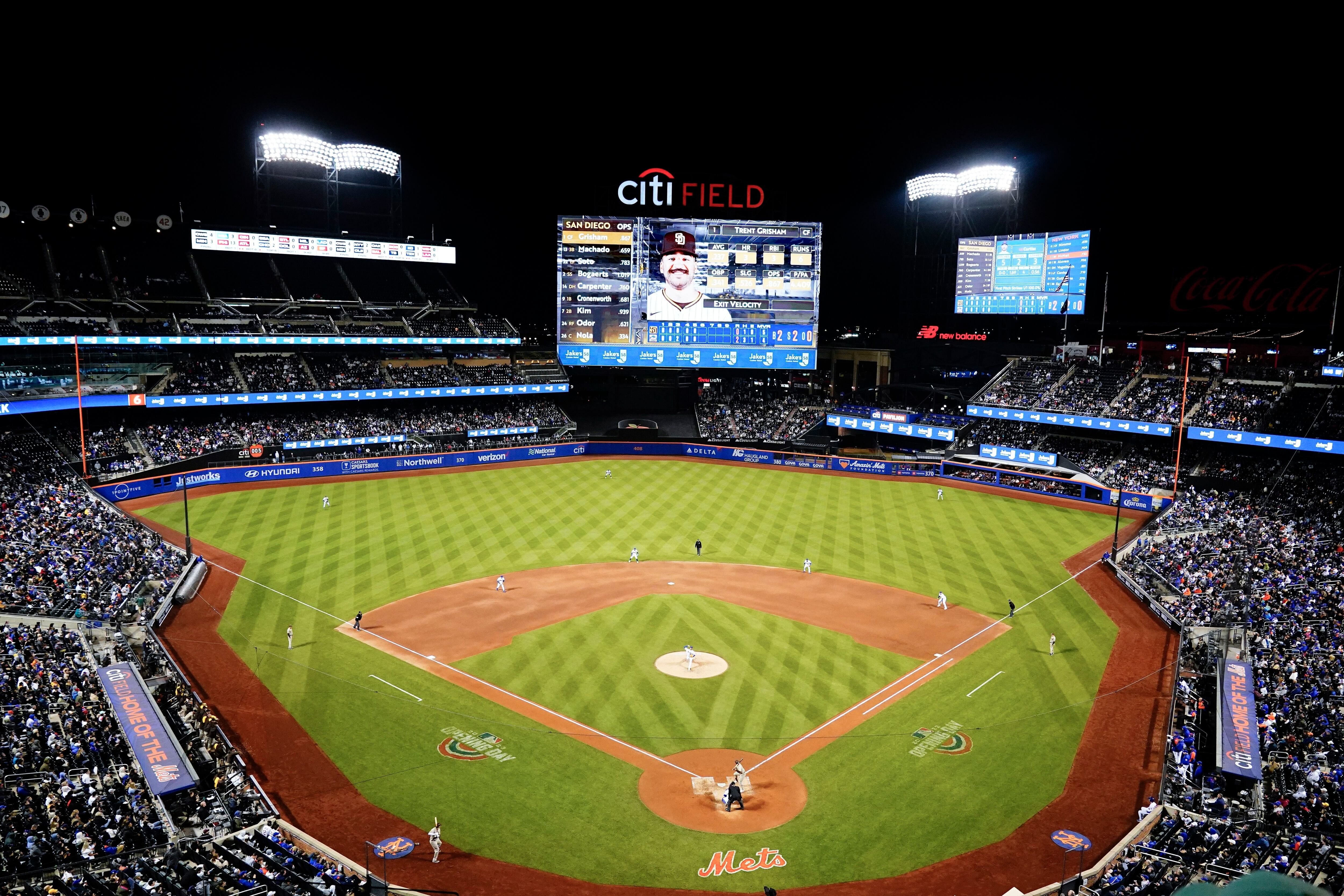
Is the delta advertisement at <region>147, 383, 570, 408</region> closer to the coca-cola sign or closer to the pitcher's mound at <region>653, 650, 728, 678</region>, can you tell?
the pitcher's mound at <region>653, 650, 728, 678</region>

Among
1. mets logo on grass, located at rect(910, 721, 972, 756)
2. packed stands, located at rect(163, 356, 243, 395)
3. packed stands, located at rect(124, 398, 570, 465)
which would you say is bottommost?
mets logo on grass, located at rect(910, 721, 972, 756)

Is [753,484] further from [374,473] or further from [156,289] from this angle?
[156,289]

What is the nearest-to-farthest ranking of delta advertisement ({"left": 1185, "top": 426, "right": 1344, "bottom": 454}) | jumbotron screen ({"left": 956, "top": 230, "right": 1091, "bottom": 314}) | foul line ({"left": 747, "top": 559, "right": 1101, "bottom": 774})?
foul line ({"left": 747, "top": 559, "right": 1101, "bottom": 774}), delta advertisement ({"left": 1185, "top": 426, "right": 1344, "bottom": 454}), jumbotron screen ({"left": 956, "top": 230, "right": 1091, "bottom": 314})

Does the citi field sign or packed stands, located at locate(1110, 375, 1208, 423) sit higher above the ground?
the citi field sign

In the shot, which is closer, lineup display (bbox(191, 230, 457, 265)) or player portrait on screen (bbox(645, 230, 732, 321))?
lineup display (bbox(191, 230, 457, 265))

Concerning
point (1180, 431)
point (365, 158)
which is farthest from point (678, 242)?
point (1180, 431)

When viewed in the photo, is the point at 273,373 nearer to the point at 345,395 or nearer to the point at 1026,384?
the point at 345,395

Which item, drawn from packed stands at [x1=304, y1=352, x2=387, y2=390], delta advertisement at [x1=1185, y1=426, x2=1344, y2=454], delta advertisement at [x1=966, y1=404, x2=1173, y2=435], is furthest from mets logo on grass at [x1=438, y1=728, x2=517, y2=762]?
delta advertisement at [x1=966, y1=404, x2=1173, y2=435]

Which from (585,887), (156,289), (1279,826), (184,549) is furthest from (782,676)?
(156,289)

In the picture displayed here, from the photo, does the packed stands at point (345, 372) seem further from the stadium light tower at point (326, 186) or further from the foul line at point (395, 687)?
the foul line at point (395, 687)
